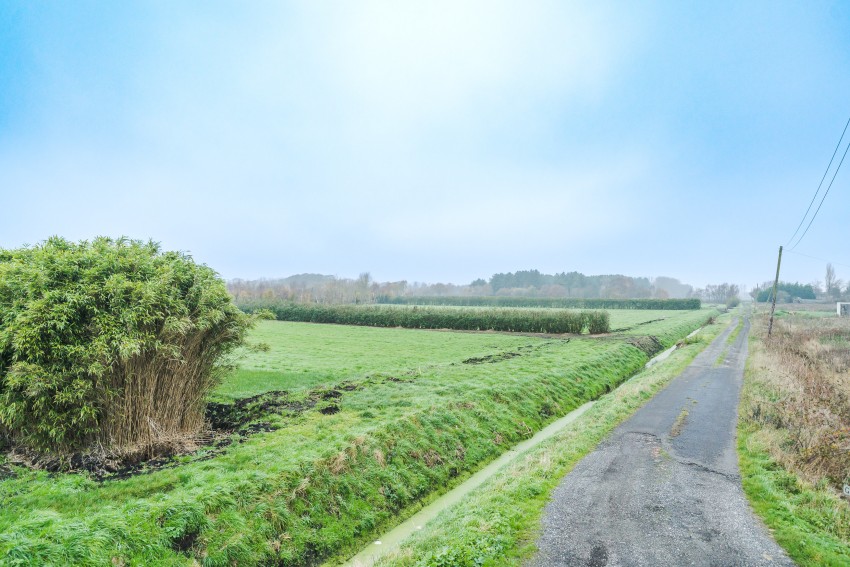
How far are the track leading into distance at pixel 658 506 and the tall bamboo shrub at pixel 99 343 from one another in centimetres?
816

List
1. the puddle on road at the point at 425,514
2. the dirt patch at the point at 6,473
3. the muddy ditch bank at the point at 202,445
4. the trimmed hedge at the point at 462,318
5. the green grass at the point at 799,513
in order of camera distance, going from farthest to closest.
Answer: the trimmed hedge at the point at 462,318, the muddy ditch bank at the point at 202,445, the dirt patch at the point at 6,473, the puddle on road at the point at 425,514, the green grass at the point at 799,513

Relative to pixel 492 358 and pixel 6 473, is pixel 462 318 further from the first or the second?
pixel 6 473

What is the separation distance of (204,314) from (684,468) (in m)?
11.4

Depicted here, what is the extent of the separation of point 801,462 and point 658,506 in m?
4.07

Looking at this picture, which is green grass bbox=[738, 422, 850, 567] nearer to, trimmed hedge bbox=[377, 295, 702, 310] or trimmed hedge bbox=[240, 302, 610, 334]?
trimmed hedge bbox=[240, 302, 610, 334]

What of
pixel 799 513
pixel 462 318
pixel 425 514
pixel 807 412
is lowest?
pixel 425 514

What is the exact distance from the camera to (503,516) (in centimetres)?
770

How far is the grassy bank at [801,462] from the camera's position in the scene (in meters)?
6.93

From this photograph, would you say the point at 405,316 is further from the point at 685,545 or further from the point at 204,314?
the point at 685,545

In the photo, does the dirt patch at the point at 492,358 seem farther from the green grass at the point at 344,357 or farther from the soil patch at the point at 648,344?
the soil patch at the point at 648,344

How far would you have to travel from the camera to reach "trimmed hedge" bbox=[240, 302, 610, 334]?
1694 inches

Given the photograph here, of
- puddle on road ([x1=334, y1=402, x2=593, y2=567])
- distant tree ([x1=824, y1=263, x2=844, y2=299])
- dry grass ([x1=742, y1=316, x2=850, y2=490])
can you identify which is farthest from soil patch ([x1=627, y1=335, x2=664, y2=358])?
distant tree ([x1=824, y1=263, x2=844, y2=299])

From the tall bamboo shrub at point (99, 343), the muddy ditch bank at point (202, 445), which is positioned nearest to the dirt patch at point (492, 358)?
the muddy ditch bank at point (202, 445)

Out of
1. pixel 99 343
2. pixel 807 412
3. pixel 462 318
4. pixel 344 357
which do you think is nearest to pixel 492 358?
pixel 344 357
